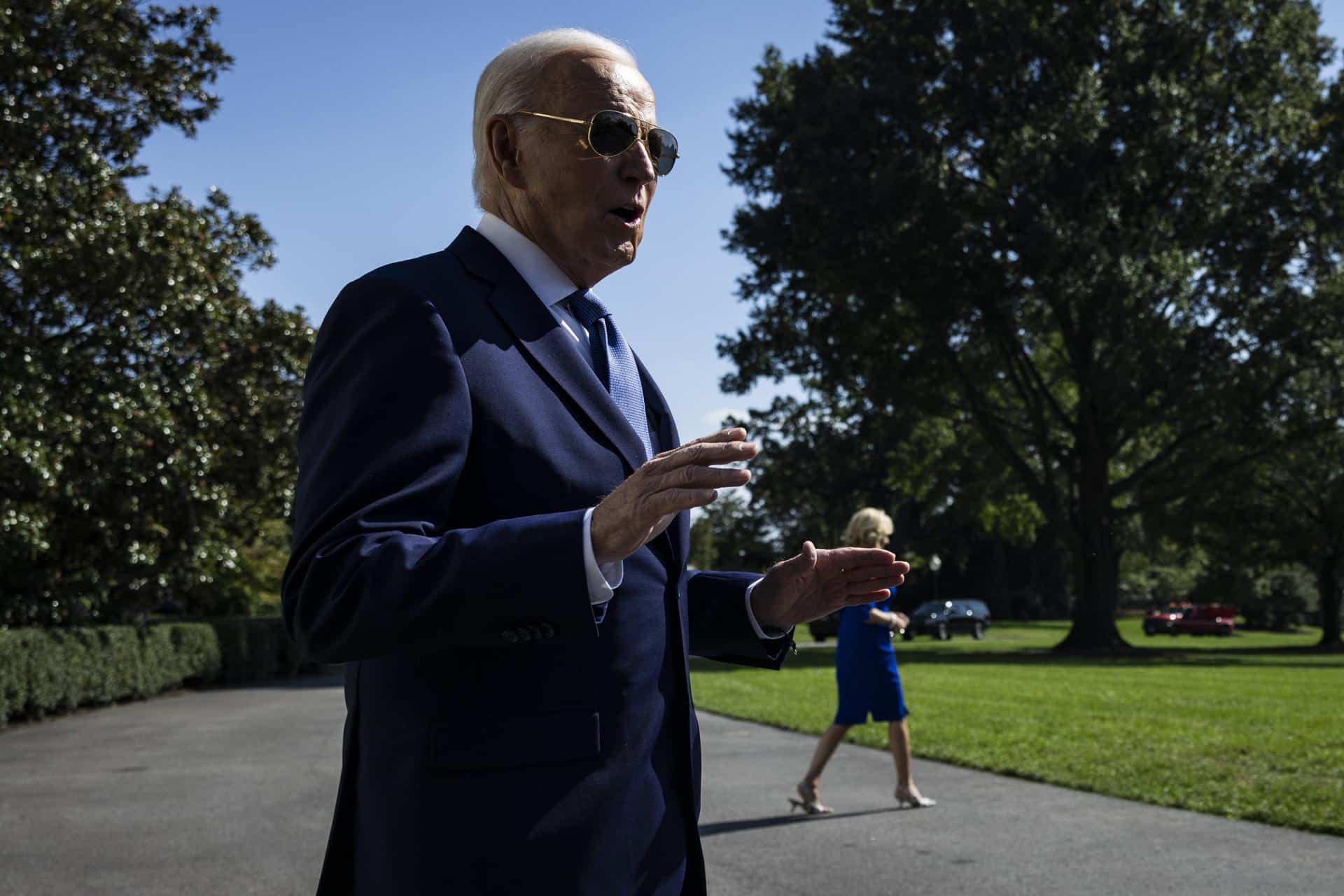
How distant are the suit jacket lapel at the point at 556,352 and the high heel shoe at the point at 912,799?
7451 mm

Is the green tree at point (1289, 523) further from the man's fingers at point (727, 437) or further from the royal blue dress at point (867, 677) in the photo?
the man's fingers at point (727, 437)

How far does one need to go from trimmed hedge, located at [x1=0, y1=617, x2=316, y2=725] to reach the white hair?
992 cm

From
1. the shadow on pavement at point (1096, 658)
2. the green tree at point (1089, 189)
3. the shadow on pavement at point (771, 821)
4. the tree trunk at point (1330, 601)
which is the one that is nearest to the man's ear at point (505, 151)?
the shadow on pavement at point (771, 821)

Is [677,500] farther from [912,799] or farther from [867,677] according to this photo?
[867,677]

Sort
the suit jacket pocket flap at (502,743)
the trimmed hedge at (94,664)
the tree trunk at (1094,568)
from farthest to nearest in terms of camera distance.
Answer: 1. the tree trunk at (1094,568)
2. the trimmed hedge at (94,664)
3. the suit jacket pocket flap at (502,743)

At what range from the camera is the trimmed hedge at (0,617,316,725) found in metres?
18.5

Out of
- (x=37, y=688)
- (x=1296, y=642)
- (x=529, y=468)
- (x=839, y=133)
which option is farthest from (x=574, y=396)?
(x=1296, y=642)

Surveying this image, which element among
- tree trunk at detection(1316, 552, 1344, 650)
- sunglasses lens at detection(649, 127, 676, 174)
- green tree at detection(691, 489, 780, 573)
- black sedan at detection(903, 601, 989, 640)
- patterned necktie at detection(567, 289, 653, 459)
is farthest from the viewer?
black sedan at detection(903, 601, 989, 640)

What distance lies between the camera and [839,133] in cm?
3033

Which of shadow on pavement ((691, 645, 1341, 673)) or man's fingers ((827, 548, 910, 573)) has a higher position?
man's fingers ((827, 548, 910, 573))

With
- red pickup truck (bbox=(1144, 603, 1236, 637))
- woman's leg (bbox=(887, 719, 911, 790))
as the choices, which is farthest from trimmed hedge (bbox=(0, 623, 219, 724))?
red pickup truck (bbox=(1144, 603, 1236, 637))

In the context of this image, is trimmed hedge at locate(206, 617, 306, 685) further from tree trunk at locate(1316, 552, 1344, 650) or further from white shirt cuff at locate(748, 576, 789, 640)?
tree trunk at locate(1316, 552, 1344, 650)

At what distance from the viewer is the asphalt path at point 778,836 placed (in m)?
6.60

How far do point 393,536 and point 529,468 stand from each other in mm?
273
